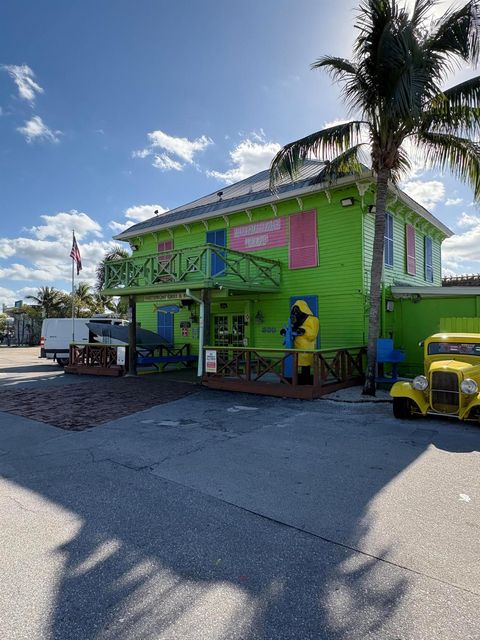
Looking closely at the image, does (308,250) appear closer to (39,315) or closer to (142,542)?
(142,542)

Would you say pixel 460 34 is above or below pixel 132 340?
above

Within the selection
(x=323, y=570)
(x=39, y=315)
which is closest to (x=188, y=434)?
(x=323, y=570)

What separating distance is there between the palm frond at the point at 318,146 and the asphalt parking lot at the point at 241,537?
7.33 m

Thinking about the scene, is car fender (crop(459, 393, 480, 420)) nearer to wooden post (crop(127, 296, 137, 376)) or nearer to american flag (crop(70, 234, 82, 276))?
wooden post (crop(127, 296, 137, 376))

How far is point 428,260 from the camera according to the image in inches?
683

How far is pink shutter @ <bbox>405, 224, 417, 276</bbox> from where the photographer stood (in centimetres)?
1516

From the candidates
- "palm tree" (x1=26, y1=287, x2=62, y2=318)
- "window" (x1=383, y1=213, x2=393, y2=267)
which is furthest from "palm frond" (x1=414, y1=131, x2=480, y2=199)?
"palm tree" (x1=26, y1=287, x2=62, y2=318)

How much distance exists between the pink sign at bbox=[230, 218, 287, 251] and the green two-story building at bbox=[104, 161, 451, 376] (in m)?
0.04

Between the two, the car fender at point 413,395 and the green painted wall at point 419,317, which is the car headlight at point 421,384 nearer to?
the car fender at point 413,395

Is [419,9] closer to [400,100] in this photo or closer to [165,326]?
[400,100]

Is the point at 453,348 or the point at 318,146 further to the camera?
the point at 318,146

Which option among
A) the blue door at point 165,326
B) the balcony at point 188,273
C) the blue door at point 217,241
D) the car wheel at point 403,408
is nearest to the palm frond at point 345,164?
the balcony at point 188,273

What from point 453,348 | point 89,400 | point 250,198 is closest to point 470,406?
point 453,348

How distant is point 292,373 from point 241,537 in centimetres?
696
